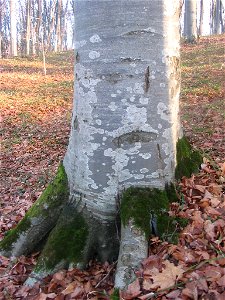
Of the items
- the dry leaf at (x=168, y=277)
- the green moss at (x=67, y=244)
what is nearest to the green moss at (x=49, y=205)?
the green moss at (x=67, y=244)

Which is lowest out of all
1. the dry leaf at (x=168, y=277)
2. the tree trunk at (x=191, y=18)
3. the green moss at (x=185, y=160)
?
the dry leaf at (x=168, y=277)

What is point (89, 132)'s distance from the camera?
277 cm

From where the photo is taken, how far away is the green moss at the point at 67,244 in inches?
112

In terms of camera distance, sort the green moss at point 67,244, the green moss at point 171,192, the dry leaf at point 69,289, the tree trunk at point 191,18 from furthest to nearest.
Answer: the tree trunk at point 191,18 → the green moss at point 171,192 → the green moss at point 67,244 → the dry leaf at point 69,289

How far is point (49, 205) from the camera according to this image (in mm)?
3180

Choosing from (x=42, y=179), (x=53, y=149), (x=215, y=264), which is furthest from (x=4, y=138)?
(x=215, y=264)

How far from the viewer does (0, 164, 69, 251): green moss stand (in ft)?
10.3

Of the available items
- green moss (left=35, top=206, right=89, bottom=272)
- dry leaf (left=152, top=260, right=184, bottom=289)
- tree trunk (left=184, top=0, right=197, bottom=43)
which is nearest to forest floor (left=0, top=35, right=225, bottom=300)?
dry leaf (left=152, top=260, right=184, bottom=289)

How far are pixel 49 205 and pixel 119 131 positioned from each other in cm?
106

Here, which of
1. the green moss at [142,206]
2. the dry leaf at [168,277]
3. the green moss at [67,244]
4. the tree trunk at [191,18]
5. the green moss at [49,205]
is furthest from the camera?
the tree trunk at [191,18]

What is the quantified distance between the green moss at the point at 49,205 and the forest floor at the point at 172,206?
20cm

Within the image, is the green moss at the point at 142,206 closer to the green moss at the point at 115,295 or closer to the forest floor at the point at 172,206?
the forest floor at the point at 172,206

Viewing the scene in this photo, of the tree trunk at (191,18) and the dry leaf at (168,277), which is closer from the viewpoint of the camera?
the dry leaf at (168,277)

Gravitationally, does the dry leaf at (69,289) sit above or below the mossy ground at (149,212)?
below
